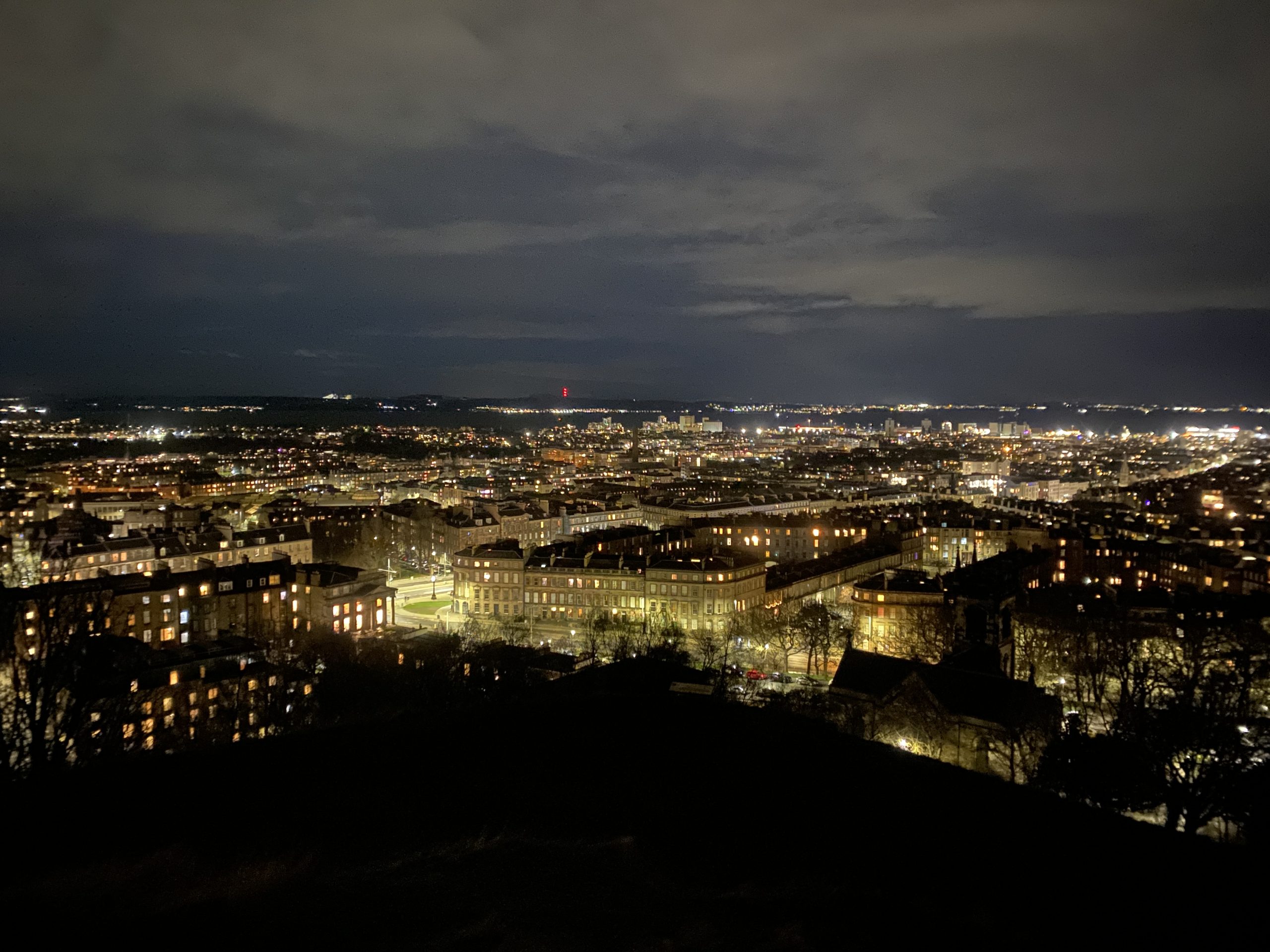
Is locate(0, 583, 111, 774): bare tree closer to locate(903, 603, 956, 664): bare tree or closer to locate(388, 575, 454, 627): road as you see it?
locate(388, 575, 454, 627): road

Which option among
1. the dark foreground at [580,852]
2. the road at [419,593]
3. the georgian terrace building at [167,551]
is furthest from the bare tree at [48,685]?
the georgian terrace building at [167,551]

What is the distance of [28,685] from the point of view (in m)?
11.4

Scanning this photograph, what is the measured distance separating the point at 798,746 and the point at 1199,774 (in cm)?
562

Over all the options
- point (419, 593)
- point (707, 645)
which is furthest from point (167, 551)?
point (707, 645)

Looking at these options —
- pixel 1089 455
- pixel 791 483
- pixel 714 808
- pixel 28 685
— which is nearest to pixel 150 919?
pixel 714 808

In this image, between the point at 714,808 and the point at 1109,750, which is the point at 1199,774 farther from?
the point at 714,808

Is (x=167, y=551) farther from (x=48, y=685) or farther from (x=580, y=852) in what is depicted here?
(x=580, y=852)

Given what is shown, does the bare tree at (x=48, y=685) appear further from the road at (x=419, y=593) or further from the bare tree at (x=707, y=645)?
the road at (x=419, y=593)

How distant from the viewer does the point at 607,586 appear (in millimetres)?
32500

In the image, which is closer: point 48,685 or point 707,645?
point 48,685

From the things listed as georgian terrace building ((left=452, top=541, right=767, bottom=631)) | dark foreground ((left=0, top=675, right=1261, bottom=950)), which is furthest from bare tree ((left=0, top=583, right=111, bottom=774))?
georgian terrace building ((left=452, top=541, right=767, bottom=631))

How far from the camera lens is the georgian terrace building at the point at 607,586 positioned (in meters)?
31.7

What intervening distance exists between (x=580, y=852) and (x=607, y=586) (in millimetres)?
24540

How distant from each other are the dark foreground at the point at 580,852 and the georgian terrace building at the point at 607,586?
774 inches
